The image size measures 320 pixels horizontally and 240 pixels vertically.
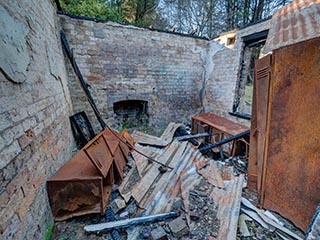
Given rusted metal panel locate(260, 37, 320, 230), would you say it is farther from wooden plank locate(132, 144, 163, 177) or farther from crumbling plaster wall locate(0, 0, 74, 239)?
crumbling plaster wall locate(0, 0, 74, 239)

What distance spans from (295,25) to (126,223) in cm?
240

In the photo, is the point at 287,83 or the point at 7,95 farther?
the point at 287,83

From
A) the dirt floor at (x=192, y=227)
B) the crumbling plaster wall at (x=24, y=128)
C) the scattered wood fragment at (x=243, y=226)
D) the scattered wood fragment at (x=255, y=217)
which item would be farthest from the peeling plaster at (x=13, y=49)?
the scattered wood fragment at (x=255, y=217)

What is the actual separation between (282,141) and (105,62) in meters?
4.40

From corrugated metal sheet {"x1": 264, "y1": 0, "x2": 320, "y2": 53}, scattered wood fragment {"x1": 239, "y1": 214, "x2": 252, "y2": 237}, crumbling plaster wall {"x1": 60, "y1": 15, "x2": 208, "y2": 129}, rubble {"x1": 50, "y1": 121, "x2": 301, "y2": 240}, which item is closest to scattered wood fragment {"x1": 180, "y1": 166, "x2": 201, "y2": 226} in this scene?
rubble {"x1": 50, "y1": 121, "x2": 301, "y2": 240}

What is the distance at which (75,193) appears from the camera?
1.88 meters

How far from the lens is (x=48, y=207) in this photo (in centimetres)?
183

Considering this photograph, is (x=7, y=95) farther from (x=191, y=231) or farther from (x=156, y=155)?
(x=156, y=155)

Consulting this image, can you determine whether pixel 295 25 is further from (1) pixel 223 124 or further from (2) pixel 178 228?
(1) pixel 223 124

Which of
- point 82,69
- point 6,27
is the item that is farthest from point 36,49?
point 82,69

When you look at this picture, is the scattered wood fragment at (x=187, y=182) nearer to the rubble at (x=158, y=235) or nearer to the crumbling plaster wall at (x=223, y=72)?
the rubble at (x=158, y=235)

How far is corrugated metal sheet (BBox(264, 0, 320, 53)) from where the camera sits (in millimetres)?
1164

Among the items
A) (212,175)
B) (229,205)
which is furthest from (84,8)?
(229,205)

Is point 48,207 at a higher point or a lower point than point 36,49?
lower
